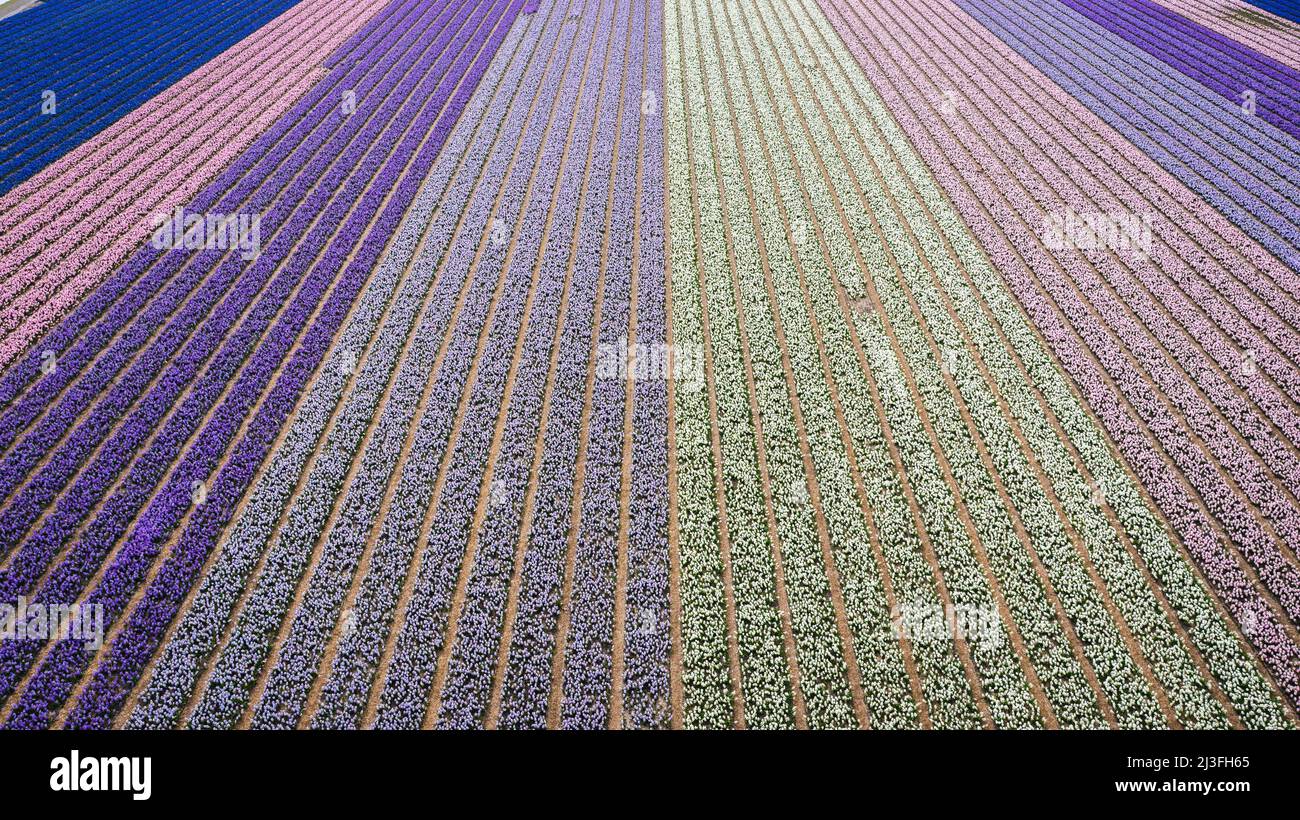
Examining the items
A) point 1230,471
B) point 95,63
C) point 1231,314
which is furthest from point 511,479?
point 95,63

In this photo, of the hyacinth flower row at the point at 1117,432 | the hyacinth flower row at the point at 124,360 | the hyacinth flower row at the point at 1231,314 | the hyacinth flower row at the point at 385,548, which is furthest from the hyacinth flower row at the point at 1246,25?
the hyacinth flower row at the point at 124,360

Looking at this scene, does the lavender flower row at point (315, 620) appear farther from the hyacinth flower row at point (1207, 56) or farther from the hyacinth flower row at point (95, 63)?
the hyacinth flower row at point (1207, 56)

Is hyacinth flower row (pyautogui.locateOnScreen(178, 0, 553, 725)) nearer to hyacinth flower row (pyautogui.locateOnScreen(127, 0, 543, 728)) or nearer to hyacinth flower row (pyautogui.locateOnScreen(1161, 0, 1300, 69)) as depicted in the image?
hyacinth flower row (pyautogui.locateOnScreen(127, 0, 543, 728))

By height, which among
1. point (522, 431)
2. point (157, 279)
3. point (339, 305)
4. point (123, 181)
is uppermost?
point (123, 181)

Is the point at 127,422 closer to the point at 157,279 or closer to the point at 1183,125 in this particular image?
the point at 157,279

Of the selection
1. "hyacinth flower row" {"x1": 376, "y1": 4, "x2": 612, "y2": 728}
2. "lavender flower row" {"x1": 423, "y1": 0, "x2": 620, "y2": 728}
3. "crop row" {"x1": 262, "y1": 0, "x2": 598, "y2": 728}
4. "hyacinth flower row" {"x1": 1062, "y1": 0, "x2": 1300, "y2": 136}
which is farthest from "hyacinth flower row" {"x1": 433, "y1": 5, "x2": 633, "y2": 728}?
"hyacinth flower row" {"x1": 1062, "y1": 0, "x2": 1300, "y2": 136}

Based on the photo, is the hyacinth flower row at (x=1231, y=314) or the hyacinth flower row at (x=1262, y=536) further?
the hyacinth flower row at (x=1231, y=314)
